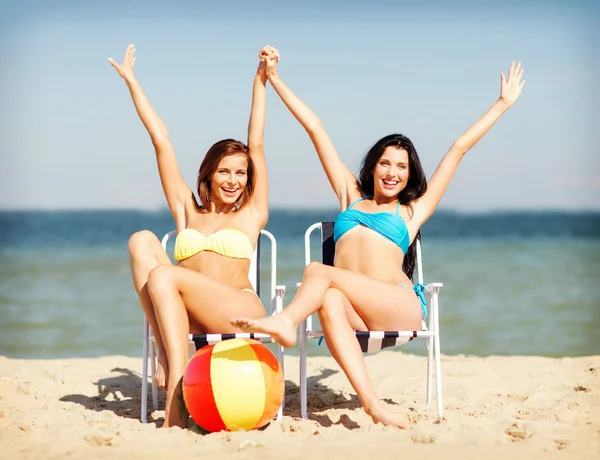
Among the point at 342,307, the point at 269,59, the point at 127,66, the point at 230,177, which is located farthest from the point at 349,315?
the point at 127,66

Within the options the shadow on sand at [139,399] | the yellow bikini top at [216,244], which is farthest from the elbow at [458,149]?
the shadow on sand at [139,399]

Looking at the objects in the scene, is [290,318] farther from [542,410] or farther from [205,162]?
[542,410]

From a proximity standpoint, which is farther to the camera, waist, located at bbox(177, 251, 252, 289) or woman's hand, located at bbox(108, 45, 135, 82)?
woman's hand, located at bbox(108, 45, 135, 82)

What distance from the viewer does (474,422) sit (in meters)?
4.40

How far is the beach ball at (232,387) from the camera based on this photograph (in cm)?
389

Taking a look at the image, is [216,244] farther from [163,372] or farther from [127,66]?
[127,66]

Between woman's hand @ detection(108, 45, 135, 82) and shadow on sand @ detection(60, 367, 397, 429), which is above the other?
woman's hand @ detection(108, 45, 135, 82)

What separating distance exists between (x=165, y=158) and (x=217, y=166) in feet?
1.17

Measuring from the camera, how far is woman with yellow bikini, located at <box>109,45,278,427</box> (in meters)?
4.31

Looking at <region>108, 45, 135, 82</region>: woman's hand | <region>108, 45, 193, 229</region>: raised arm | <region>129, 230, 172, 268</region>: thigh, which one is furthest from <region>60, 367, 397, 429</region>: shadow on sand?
<region>108, 45, 135, 82</region>: woman's hand

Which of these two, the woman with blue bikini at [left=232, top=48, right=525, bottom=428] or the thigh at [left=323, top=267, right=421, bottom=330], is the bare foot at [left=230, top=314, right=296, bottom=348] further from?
the thigh at [left=323, top=267, right=421, bottom=330]

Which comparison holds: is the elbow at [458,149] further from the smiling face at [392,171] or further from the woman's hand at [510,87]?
the woman's hand at [510,87]

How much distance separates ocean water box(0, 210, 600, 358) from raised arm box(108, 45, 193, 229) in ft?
11.4

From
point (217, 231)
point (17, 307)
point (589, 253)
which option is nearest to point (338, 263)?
point (217, 231)
